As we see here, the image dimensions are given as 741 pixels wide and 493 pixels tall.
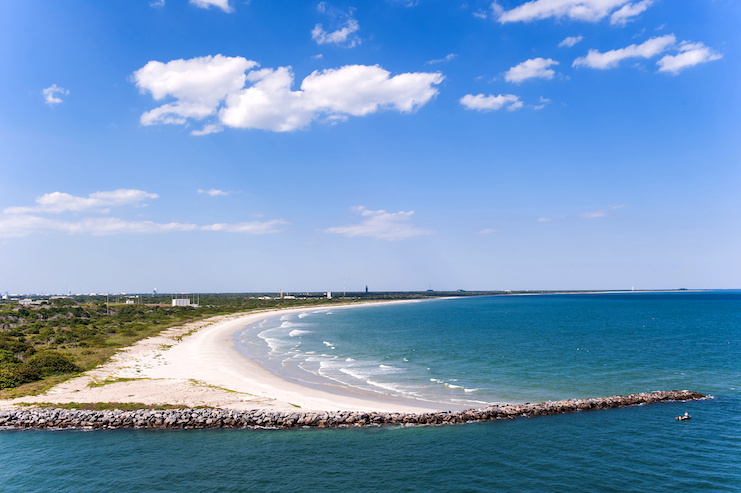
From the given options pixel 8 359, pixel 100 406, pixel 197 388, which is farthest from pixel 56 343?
pixel 100 406

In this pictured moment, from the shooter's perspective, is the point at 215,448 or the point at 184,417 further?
the point at 184,417

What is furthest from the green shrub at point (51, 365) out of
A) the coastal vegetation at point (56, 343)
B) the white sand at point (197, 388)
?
the white sand at point (197, 388)

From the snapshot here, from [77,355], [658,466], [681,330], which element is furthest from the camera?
[681,330]

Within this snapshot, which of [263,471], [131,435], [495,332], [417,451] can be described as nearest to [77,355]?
[131,435]

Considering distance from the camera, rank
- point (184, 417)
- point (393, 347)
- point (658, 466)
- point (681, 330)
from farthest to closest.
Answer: point (681, 330)
point (393, 347)
point (184, 417)
point (658, 466)

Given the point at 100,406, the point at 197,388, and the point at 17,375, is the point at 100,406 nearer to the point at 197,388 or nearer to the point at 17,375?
the point at 197,388

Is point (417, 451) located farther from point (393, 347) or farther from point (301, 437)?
point (393, 347)
